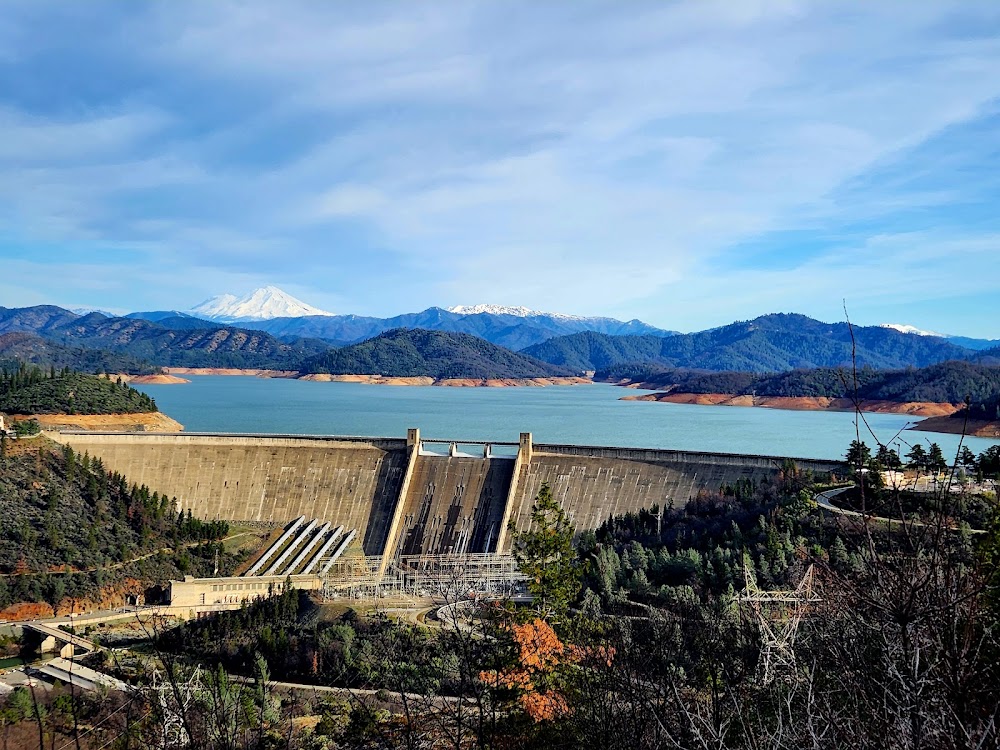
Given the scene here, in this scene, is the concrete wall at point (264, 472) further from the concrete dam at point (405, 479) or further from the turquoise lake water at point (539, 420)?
the turquoise lake water at point (539, 420)

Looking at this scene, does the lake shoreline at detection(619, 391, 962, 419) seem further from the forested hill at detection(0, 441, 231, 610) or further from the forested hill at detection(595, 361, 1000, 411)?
the forested hill at detection(0, 441, 231, 610)

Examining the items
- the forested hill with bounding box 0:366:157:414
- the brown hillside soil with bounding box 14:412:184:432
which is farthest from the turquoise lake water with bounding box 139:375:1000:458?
the forested hill with bounding box 0:366:157:414

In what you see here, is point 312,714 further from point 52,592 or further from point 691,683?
point 52,592

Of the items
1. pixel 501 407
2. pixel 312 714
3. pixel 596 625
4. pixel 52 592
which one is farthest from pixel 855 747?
pixel 501 407

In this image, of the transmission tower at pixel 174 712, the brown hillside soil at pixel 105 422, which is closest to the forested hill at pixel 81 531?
the brown hillside soil at pixel 105 422

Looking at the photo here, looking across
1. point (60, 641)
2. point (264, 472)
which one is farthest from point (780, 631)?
point (264, 472)

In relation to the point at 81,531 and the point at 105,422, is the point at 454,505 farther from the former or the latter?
the point at 105,422
